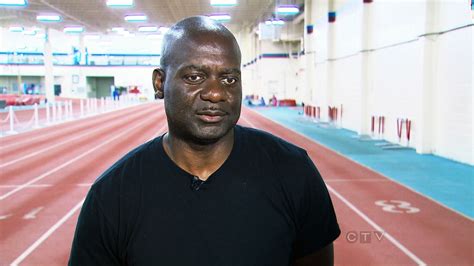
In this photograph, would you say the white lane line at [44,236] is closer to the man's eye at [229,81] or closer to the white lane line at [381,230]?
the white lane line at [381,230]

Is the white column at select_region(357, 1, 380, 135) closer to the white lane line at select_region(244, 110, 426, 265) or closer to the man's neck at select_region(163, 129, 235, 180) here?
the white lane line at select_region(244, 110, 426, 265)

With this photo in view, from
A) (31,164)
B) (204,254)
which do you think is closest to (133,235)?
(204,254)

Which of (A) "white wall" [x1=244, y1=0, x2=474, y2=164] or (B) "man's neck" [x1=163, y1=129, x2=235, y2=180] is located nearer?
(B) "man's neck" [x1=163, y1=129, x2=235, y2=180]

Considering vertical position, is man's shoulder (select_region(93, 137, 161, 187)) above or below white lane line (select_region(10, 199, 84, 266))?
above

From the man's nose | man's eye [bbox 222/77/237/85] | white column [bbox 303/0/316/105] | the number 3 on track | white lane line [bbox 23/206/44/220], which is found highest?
white column [bbox 303/0/316/105]

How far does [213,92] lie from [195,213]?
0.37 m

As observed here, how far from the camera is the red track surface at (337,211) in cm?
561

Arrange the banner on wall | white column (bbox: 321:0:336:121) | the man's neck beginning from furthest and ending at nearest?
the banner on wall
white column (bbox: 321:0:336:121)
the man's neck

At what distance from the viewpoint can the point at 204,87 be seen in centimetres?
152

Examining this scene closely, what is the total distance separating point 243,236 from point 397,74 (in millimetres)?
14849

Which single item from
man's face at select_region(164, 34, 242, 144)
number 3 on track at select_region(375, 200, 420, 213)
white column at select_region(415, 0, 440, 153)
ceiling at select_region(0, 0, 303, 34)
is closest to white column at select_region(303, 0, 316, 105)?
ceiling at select_region(0, 0, 303, 34)

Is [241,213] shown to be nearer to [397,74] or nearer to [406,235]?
[406,235]

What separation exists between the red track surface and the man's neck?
13.5 ft

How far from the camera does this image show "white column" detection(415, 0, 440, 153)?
1276 centimetres
